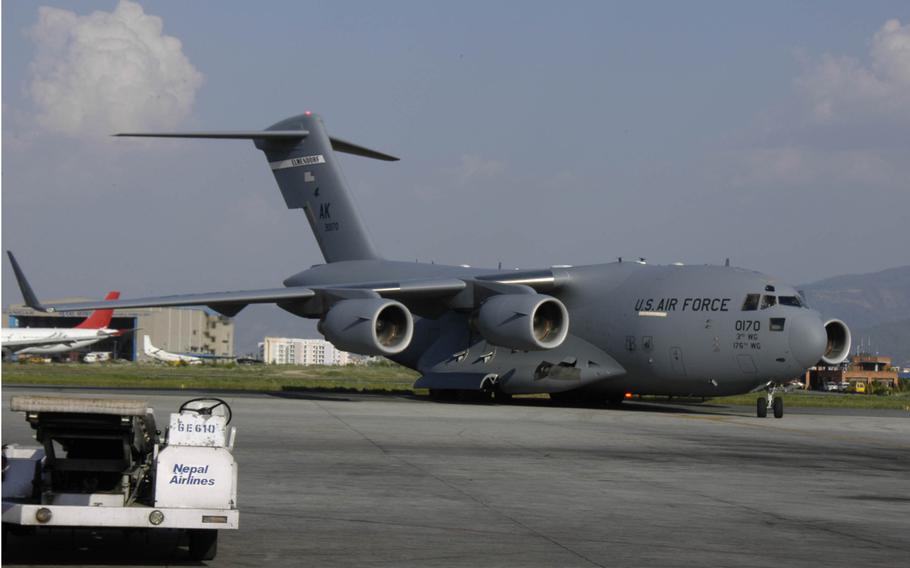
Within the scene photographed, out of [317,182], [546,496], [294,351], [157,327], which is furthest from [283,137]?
[294,351]

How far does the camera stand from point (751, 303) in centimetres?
2567

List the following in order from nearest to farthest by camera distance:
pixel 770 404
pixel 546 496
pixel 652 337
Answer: pixel 546 496 → pixel 770 404 → pixel 652 337

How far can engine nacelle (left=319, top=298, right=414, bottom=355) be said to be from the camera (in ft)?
90.1

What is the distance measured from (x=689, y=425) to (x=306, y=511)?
548 inches

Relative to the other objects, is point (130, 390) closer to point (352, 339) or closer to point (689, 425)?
point (352, 339)

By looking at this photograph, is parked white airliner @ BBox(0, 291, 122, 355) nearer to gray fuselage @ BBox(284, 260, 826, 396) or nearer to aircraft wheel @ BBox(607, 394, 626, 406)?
gray fuselage @ BBox(284, 260, 826, 396)

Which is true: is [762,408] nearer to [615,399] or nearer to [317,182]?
[615,399]

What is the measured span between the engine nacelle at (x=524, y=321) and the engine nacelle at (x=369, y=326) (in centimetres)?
180

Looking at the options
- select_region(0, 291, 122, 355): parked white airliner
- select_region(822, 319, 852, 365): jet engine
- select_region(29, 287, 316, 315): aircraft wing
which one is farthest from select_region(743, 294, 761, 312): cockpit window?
select_region(0, 291, 122, 355): parked white airliner

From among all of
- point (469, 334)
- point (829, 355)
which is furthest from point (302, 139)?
point (829, 355)

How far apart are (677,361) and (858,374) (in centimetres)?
7775

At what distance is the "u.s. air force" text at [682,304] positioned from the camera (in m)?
26.1

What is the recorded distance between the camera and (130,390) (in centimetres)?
3256

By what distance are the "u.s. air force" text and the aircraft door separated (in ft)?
2.79
